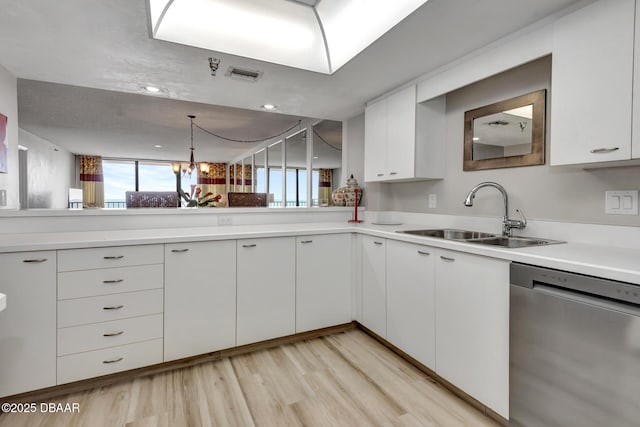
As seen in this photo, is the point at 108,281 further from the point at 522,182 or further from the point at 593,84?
the point at 593,84

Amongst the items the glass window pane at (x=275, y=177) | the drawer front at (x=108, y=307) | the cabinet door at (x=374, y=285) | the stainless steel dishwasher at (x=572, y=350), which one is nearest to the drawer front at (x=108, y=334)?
the drawer front at (x=108, y=307)

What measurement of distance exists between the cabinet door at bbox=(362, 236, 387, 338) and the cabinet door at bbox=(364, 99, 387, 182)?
0.67 metres

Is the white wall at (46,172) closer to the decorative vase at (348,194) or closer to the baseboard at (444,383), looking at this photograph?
the decorative vase at (348,194)

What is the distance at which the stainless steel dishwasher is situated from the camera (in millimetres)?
1052

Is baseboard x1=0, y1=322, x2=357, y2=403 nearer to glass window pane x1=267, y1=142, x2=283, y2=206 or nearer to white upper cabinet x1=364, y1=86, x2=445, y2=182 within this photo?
white upper cabinet x1=364, y1=86, x2=445, y2=182

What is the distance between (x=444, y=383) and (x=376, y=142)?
1894 millimetres

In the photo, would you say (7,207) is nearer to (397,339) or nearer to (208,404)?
(208,404)

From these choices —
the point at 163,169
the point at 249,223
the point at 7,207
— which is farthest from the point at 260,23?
the point at 163,169

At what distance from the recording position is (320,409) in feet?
5.35

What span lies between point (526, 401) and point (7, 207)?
330 cm

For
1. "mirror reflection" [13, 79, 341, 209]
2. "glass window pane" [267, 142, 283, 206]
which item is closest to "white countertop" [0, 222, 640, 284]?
"mirror reflection" [13, 79, 341, 209]

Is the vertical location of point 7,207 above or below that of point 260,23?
below

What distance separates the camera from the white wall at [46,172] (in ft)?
19.4

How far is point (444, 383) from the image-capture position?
5.86 ft
